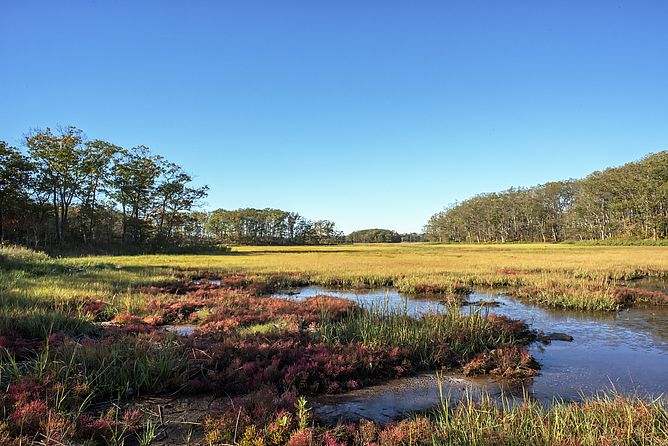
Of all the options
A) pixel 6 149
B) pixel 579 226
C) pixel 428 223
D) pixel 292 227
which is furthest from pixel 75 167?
pixel 428 223

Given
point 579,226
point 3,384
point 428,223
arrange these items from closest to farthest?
point 3,384 → point 579,226 → point 428,223

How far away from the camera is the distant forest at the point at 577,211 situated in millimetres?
78938

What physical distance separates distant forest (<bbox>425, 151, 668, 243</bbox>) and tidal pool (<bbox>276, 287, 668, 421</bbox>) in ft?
272

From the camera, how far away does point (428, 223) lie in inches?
7667

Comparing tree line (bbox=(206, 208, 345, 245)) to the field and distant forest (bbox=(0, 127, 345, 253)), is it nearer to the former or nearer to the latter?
distant forest (bbox=(0, 127, 345, 253))

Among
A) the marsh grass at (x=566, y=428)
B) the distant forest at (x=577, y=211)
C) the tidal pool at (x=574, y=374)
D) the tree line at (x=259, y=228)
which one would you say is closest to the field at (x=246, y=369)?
the marsh grass at (x=566, y=428)

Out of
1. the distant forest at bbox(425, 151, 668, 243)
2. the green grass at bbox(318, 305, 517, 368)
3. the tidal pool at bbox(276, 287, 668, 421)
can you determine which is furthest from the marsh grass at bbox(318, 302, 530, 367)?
the distant forest at bbox(425, 151, 668, 243)

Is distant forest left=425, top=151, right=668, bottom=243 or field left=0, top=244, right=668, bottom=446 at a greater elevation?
distant forest left=425, top=151, right=668, bottom=243

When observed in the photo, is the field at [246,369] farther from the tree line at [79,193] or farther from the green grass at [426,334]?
the tree line at [79,193]

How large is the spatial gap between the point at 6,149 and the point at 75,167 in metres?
7.43

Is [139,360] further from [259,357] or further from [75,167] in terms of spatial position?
[75,167]

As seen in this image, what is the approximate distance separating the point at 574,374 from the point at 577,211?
110m

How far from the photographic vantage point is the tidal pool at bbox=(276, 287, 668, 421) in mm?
6473

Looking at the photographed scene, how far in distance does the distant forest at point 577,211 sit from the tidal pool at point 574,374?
8303cm
